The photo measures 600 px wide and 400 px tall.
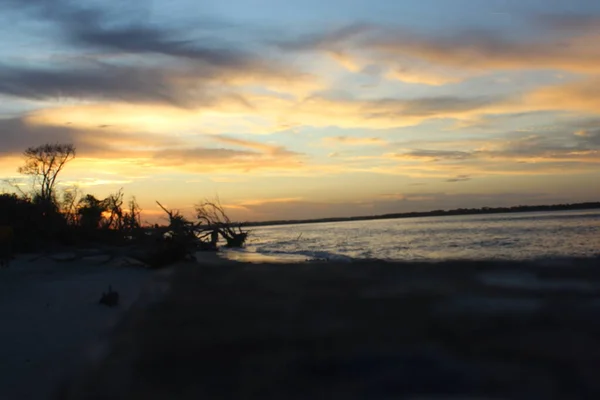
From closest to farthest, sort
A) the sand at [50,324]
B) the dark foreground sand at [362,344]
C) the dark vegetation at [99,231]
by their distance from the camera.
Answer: the dark foreground sand at [362,344] → the sand at [50,324] → the dark vegetation at [99,231]

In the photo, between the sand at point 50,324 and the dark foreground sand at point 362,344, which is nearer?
the dark foreground sand at point 362,344

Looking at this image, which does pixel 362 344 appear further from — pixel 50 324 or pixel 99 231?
pixel 99 231

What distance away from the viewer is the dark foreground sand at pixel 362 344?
16.8 feet

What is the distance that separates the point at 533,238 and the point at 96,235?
20767mm

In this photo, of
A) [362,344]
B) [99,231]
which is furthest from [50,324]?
[99,231]

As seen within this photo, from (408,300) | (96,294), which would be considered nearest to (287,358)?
(408,300)

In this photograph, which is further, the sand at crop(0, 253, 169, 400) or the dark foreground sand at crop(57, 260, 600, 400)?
the sand at crop(0, 253, 169, 400)

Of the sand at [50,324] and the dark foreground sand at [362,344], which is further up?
the sand at [50,324]

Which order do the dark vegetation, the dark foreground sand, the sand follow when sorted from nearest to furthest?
the dark foreground sand, the sand, the dark vegetation

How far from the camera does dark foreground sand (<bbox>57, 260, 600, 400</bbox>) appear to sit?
5.11 m

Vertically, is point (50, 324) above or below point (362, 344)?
above

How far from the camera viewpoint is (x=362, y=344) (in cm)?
666

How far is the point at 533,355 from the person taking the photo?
19.8 feet

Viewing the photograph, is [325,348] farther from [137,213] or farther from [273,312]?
[137,213]
